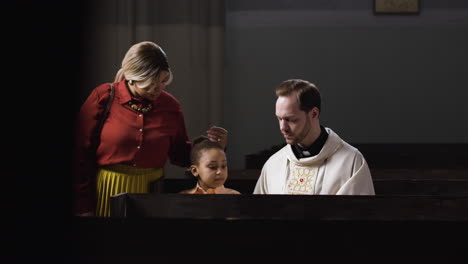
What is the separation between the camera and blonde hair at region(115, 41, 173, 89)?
2604 millimetres

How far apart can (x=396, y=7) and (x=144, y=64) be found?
12.6ft

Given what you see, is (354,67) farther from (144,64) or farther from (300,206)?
(300,206)

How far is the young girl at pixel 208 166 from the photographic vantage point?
2.89 meters

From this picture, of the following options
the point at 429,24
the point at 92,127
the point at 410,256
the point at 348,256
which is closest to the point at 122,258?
the point at 348,256

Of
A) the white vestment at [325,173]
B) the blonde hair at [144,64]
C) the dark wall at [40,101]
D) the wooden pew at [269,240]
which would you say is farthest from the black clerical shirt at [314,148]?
the dark wall at [40,101]

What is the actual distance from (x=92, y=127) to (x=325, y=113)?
364 cm

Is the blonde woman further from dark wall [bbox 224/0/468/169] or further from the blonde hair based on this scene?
dark wall [bbox 224/0/468/169]

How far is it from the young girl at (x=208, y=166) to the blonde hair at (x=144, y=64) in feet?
1.57

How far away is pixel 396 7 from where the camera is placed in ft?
18.7

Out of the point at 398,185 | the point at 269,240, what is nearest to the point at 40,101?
the point at 269,240

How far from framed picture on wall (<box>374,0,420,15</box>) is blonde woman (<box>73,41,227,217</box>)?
347cm

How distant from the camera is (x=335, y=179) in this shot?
2.68m

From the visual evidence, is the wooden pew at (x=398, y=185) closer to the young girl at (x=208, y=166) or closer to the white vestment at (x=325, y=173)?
the young girl at (x=208, y=166)

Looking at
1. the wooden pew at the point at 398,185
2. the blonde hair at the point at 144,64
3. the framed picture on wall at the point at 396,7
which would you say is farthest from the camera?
the framed picture on wall at the point at 396,7
